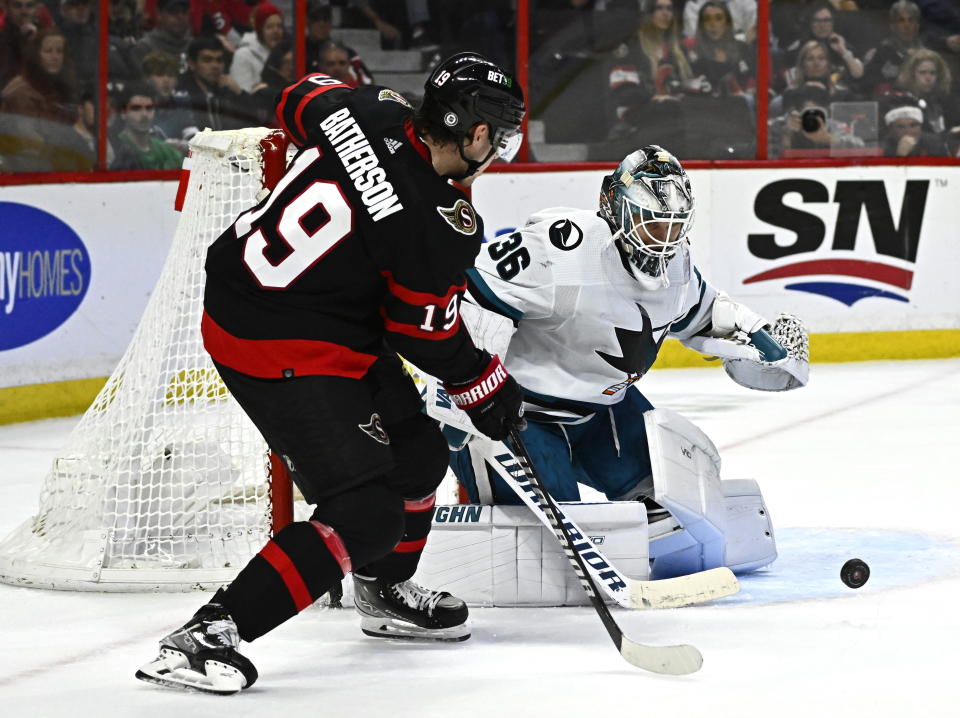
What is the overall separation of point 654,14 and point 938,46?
1.29 metres

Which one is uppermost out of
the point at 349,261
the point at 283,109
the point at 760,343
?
the point at 283,109

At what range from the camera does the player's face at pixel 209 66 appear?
21.1 ft

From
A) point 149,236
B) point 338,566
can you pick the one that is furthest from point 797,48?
point 338,566

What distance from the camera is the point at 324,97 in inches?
105

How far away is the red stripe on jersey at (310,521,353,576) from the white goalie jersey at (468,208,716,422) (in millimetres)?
771

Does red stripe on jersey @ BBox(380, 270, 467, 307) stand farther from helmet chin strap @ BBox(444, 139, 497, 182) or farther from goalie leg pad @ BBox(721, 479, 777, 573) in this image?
goalie leg pad @ BBox(721, 479, 777, 573)

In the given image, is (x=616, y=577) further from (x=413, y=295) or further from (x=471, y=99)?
(x=471, y=99)

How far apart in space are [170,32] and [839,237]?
2829 millimetres

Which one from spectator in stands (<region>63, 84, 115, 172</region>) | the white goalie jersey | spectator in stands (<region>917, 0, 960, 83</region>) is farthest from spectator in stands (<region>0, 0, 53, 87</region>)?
spectator in stands (<region>917, 0, 960, 83</region>)

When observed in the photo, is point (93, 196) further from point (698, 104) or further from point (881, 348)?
point (881, 348)

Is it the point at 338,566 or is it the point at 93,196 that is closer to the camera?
the point at 338,566

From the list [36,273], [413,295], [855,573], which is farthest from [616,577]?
[36,273]

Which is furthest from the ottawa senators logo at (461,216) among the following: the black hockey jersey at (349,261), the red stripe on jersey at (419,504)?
the red stripe on jersey at (419,504)

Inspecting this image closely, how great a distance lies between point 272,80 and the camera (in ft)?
21.9
